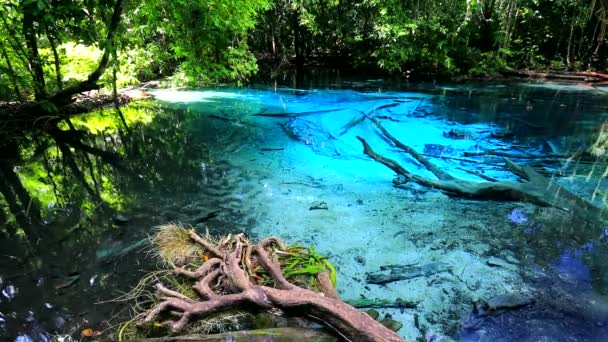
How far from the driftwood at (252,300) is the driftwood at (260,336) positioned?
0.08 m

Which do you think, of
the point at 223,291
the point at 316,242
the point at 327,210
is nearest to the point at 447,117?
the point at 327,210

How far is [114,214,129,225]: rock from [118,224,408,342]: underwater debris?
112 centimetres

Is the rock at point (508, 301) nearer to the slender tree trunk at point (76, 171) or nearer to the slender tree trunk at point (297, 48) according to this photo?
the slender tree trunk at point (76, 171)

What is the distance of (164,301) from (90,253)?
64.7 inches

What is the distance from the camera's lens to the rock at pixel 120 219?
13.6ft

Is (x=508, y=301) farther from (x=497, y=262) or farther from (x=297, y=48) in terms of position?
(x=297, y=48)

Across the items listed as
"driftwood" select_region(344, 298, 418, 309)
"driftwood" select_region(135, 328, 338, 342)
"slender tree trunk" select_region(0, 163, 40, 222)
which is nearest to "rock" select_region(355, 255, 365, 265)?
"driftwood" select_region(344, 298, 418, 309)

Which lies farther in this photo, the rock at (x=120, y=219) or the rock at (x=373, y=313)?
the rock at (x=120, y=219)

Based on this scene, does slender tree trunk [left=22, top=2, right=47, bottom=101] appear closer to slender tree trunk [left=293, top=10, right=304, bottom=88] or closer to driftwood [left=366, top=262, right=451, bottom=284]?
driftwood [left=366, top=262, right=451, bottom=284]

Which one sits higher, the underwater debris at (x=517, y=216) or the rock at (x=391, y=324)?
the underwater debris at (x=517, y=216)

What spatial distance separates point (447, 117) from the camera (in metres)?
8.71

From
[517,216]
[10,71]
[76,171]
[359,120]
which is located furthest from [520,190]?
[10,71]

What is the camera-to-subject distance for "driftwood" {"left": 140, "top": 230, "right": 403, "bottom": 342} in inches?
82.9

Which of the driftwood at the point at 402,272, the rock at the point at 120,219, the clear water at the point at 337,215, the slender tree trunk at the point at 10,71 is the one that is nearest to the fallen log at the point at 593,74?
the clear water at the point at 337,215
